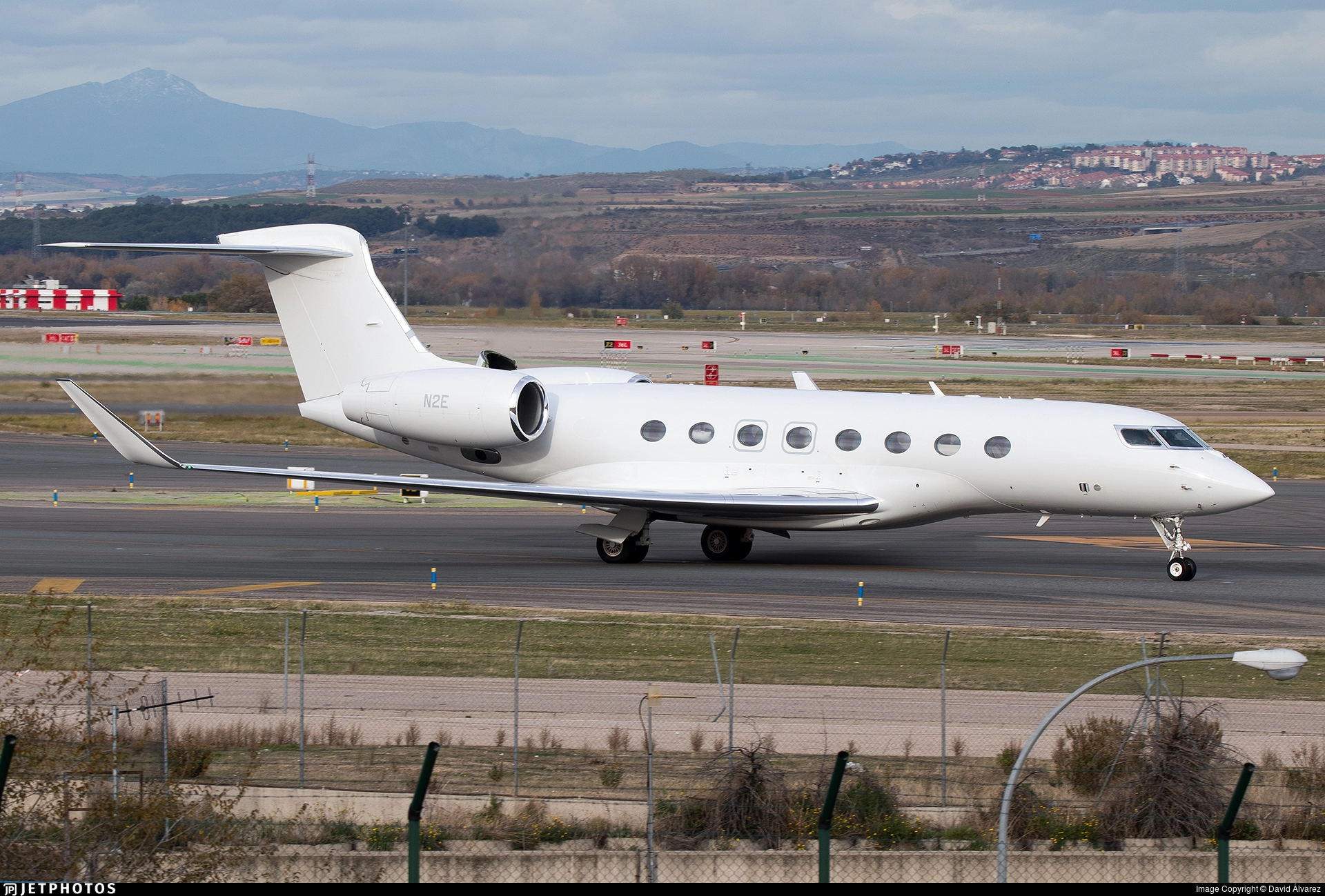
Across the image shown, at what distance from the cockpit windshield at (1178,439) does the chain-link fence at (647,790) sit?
960 centimetres

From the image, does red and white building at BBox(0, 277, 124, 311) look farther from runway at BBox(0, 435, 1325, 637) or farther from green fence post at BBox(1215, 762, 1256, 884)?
green fence post at BBox(1215, 762, 1256, 884)

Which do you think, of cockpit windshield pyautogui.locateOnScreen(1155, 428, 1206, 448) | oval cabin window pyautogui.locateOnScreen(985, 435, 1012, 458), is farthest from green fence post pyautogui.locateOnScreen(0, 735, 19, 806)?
cockpit windshield pyautogui.locateOnScreen(1155, 428, 1206, 448)

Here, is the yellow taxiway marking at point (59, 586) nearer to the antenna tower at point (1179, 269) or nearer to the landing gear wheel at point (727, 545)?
the landing gear wheel at point (727, 545)

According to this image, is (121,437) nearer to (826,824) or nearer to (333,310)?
(333,310)

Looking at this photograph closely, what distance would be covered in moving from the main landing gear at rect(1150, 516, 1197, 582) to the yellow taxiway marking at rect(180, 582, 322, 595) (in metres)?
16.4

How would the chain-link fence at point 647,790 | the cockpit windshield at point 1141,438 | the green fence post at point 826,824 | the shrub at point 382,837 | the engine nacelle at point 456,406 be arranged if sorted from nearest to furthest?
the green fence post at point 826,824 → the chain-link fence at point 647,790 → the shrub at point 382,837 → the cockpit windshield at point 1141,438 → the engine nacelle at point 456,406

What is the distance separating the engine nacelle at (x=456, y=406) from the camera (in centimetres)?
2812

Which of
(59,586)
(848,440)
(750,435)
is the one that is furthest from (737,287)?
(59,586)

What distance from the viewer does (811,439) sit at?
27578mm

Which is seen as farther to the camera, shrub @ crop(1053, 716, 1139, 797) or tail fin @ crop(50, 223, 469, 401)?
tail fin @ crop(50, 223, 469, 401)

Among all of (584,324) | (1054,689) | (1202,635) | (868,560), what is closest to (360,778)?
(1054,689)

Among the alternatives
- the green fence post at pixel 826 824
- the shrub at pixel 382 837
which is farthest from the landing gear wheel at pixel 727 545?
the green fence post at pixel 826 824

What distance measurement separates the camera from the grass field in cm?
1886
